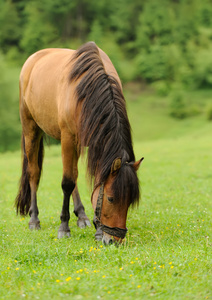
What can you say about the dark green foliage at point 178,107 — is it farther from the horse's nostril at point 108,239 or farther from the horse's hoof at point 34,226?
the horse's nostril at point 108,239

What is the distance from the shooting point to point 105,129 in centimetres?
512

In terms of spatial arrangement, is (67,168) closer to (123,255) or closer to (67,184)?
(67,184)

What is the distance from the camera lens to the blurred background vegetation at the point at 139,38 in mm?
57062

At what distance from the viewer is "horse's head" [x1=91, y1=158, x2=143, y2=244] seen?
4859 millimetres

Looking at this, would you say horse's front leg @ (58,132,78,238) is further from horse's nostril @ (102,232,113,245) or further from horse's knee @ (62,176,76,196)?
horse's nostril @ (102,232,113,245)

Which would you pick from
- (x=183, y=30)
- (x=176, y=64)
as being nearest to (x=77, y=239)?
(x=176, y=64)

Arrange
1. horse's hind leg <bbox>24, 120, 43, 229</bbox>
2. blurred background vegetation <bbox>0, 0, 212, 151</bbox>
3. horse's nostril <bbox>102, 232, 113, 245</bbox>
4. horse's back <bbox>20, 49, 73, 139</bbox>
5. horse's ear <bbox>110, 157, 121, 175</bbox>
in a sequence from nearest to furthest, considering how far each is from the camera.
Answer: horse's ear <bbox>110, 157, 121, 175</bbox>, horse's nostril <bbox>102, 232, 113, 245</bbox>, horse's back <bbox>20, 49, 73, 139</bbox>, horse's hind leg <bbox>24, 120, 43, 229</bbox>, blurred background vegetation <bbox>0, 0, 212, 151</bbox>

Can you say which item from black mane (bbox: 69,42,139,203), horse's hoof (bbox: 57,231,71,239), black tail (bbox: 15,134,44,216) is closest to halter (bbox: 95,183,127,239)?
black mane (bbox: 69,42,139,203)

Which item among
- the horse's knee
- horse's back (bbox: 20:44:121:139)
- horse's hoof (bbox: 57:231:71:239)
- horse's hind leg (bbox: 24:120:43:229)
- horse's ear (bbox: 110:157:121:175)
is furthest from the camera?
horse's hind leg (bbox: 24:120:43:229)

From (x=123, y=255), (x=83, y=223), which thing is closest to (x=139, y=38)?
(x=83, y=223)

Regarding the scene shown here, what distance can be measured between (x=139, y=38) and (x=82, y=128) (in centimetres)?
6931

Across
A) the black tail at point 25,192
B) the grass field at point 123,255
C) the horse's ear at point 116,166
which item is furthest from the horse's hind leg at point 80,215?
the horse's ear at point 116,166

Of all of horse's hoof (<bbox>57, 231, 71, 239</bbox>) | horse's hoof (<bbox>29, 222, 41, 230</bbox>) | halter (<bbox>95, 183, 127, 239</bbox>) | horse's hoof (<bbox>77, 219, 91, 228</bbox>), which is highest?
halter (<bbox>95, 183, 127, 239</bbox>)

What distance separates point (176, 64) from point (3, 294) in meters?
61.9
